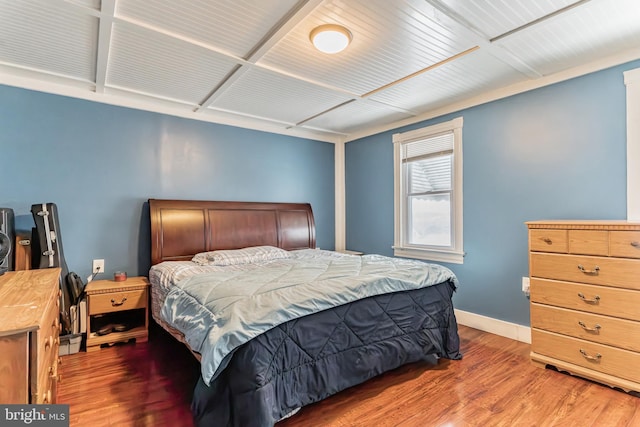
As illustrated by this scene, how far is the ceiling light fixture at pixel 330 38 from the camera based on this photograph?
A: 1.99 meters

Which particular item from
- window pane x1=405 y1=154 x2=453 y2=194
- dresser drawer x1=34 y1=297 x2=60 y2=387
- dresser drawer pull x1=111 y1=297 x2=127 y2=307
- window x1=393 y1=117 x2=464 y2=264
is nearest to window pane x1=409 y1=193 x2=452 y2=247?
window x1=393 y1=117 x2=464 y2=264

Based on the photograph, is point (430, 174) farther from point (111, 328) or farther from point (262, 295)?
point (111, 328)

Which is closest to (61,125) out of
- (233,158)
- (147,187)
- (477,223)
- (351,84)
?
(147,187)

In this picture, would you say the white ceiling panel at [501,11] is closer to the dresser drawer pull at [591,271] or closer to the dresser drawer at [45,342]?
the dresser drawer pull at [591,271]

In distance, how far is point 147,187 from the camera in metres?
3.32

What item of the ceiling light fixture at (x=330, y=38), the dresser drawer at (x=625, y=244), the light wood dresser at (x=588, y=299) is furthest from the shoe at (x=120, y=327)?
the dresser drawer at (x=625, y=244)

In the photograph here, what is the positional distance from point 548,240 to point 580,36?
142 cm

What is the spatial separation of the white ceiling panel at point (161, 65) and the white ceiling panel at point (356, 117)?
141cm

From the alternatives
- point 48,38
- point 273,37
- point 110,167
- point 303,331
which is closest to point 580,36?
point 273,37

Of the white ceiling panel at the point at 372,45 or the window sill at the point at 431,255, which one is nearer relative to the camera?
the white ceiling panel at the point at 372,45

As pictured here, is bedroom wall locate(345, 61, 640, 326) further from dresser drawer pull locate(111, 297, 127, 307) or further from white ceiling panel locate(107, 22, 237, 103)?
dresser drawer pull locate(111, 297, 127, 307)

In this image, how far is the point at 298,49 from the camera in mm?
2270

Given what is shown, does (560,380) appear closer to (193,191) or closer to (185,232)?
(185,232)

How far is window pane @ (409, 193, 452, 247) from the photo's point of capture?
361 centimetres
